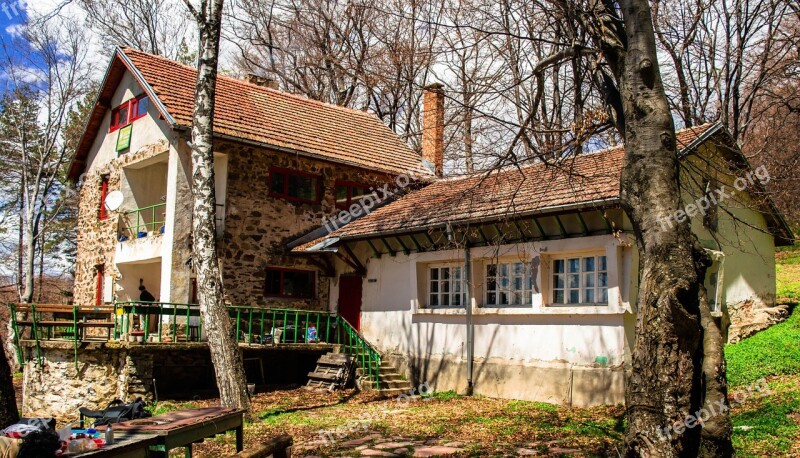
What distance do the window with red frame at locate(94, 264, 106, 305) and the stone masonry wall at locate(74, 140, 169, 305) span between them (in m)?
0.12

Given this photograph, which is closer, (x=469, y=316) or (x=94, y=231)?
(x=469, y=316)

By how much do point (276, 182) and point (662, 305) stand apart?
13971mm

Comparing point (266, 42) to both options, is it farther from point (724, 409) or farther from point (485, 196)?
point (724, 409)

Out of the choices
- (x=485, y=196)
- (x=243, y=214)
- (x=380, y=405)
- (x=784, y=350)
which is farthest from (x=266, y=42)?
(x=784, y=350)

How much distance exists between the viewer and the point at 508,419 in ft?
37.7

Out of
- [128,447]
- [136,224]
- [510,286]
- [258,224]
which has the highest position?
[136,224]

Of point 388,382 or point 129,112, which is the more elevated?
point 129,112

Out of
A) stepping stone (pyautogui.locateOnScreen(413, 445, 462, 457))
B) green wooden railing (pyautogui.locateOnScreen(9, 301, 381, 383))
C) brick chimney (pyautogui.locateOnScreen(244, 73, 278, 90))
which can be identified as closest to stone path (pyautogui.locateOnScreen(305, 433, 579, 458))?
stepping stone (pyautogui.locateOnScreen(413, 445, 462, 457))

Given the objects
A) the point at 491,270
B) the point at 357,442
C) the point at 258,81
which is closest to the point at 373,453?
the point at 357,442

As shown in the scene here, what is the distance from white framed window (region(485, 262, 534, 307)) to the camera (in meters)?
14.2

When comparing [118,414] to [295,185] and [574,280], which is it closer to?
[574,280]

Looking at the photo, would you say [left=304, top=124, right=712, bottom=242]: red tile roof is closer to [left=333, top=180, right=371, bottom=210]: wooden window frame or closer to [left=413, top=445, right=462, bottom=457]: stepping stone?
[left=333, top=180, right=371, bottom=210]: wooden window frame

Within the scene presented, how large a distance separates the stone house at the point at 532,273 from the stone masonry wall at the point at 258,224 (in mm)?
641

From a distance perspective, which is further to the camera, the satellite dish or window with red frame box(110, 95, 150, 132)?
window with red frame box(110, 95, 150, 132)
